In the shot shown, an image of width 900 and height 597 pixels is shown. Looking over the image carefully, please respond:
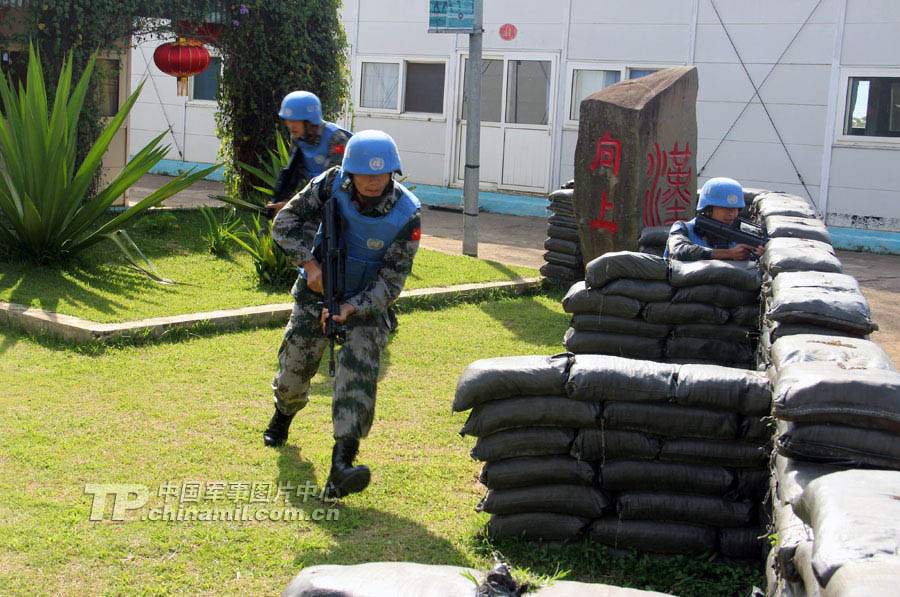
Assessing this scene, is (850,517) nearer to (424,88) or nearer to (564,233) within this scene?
(564,233)

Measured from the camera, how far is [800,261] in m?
5.08

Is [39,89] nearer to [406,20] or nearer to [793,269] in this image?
[793,269]

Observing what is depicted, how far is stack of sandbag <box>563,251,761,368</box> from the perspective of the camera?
5727 mm

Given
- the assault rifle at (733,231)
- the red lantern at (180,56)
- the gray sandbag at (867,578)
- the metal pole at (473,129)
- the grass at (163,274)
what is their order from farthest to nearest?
the red lantern at (180,56) → the metal pole at (473,129) → the grass at (163,274) → the assault rifle at (733,231) → the gray sandbag at (867,578)

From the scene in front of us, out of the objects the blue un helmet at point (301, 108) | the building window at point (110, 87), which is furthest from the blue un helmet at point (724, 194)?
the building window at point (110, 87)

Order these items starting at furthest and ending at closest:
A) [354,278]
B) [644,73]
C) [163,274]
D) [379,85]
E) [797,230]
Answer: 1. [379,85]
2. [644,73]
3. [163,274]
4. [797,230]
5. [354,278]

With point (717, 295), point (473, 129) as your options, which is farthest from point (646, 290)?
point (473, 129)

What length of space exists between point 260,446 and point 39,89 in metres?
4.56

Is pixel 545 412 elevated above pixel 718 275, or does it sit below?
below

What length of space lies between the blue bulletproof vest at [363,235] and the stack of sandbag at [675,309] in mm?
1878

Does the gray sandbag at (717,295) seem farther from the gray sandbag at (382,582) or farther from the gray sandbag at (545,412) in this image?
the gray sandbag at (382,582)

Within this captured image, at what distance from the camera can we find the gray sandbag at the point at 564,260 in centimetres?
945

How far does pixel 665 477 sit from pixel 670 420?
0.75ft

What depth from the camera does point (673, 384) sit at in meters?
3.72
